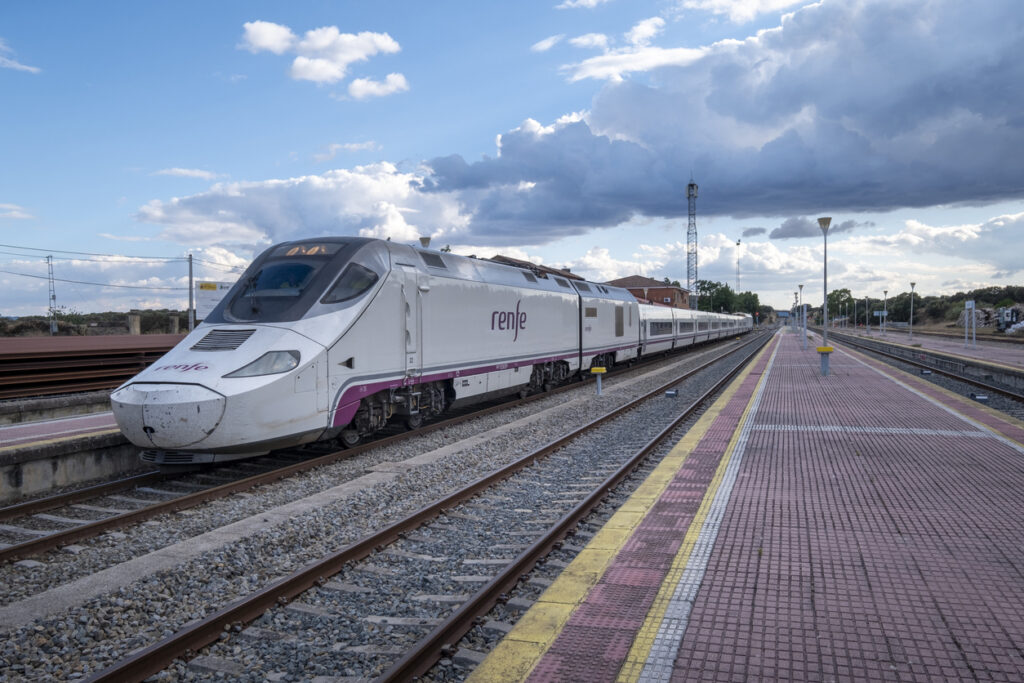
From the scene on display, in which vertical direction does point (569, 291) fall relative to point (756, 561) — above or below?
above

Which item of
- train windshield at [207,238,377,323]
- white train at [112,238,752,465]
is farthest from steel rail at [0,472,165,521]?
train windshield at [207,238,377,323]

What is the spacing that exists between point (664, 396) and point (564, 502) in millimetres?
10823

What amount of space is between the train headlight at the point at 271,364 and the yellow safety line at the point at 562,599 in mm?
4328

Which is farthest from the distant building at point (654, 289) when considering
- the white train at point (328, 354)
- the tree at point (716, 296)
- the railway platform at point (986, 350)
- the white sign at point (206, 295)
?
the white train at point (328, 354)

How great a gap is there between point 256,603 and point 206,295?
21.7 meters

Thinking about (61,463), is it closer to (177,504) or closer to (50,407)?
(177,504)

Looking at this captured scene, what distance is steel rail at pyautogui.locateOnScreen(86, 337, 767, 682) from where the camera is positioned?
153 inches

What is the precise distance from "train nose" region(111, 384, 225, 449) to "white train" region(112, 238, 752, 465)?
1 centimetres

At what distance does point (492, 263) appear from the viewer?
14.9m

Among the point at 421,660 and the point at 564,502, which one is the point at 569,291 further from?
the point at 421,660

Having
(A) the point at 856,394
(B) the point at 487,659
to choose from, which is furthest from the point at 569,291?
(B) the point at 487,659

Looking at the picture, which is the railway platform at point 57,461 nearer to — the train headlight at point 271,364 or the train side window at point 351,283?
the train headlight at point 271,364

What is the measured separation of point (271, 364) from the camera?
8.22m

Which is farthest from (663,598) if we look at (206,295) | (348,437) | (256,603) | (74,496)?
(206,295)
